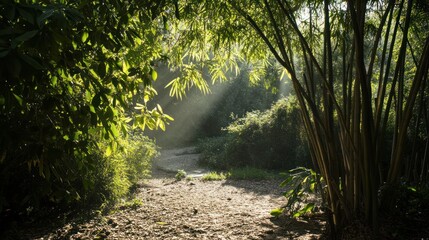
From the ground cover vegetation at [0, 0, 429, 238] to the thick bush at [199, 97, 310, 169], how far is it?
4597 millimetres

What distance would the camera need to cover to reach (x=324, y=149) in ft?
7.38

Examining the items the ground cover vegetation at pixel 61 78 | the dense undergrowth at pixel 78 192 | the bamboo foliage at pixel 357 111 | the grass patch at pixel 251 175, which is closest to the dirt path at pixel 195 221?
the dense undergrowth at pixel 78 192

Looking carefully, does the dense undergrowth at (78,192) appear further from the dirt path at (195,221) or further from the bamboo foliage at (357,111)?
the bamboo foliage at (357,111)

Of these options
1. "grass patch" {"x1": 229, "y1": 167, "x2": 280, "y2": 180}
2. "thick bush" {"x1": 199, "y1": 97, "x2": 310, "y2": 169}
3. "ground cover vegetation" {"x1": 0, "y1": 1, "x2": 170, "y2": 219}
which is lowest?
"grass patch" {"x1": 229, "y1": 167, "x2": 280, "y2": 180}

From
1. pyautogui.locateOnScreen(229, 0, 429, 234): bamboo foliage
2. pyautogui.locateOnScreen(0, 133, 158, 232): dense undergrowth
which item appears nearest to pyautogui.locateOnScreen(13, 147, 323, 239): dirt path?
pyautogui.locateOnScreen(0, 133, 158, 232): dense undergrowth

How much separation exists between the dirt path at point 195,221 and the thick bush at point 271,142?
2965mm

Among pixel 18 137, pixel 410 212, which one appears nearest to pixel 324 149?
pixel 410 212

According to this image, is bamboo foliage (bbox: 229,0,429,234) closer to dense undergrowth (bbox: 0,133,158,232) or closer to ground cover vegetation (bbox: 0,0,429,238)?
ground cover vegetation (bbox: 0,0,429,238)

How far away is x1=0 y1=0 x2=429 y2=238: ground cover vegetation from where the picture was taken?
1.16 m

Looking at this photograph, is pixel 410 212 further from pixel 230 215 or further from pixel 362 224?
pixel 230 215

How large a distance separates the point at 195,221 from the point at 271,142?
17.4 ft

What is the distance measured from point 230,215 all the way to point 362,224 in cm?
169

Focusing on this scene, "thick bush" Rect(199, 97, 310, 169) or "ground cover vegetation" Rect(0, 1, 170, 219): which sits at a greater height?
"ground cover vegetation" Rect(0, 1, 170, 219)

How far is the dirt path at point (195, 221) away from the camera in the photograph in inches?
115
